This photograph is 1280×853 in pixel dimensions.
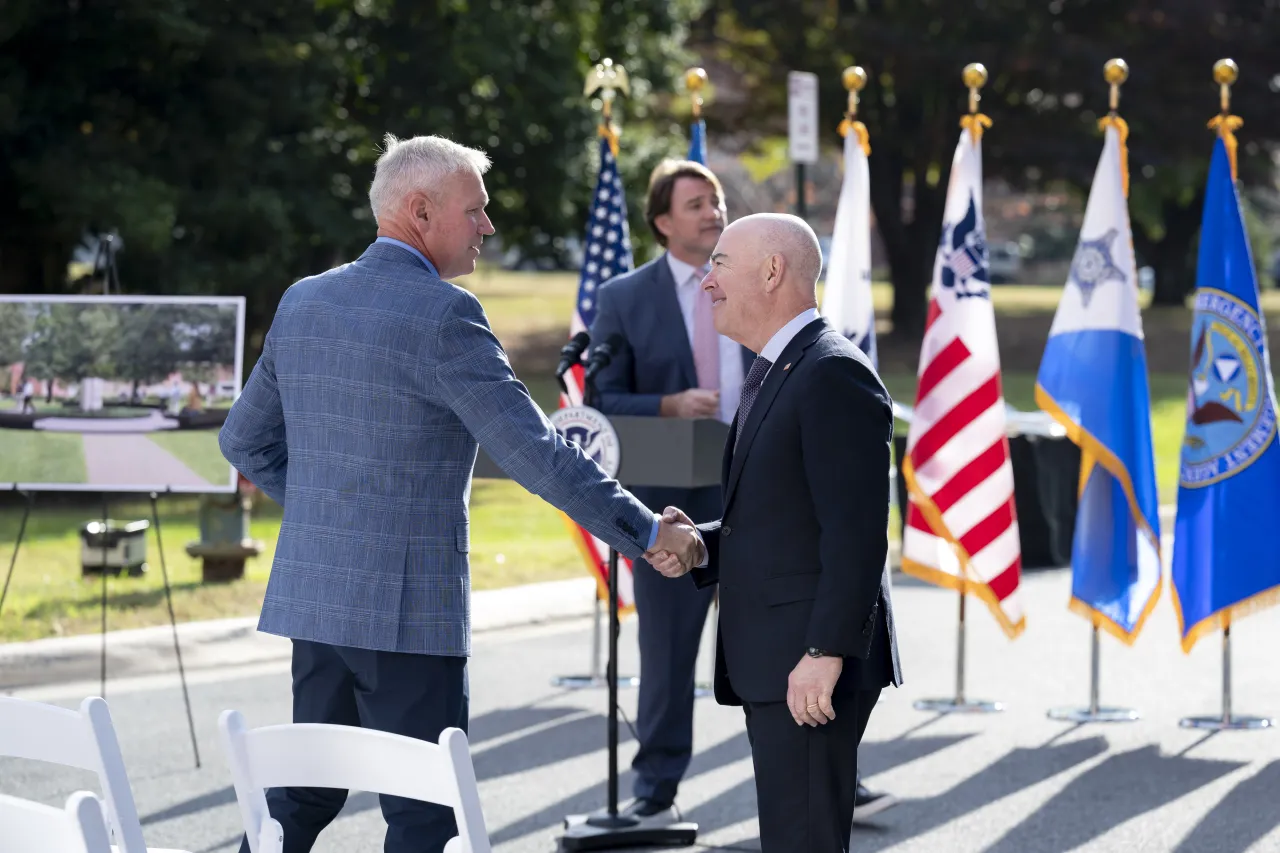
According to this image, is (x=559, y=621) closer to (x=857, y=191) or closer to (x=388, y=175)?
(x=857, y=191)

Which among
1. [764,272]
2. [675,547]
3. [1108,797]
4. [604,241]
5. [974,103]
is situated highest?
[974,103]

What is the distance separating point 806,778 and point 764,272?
1.16 meters

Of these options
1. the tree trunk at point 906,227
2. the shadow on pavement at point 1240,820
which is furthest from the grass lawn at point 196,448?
the tree trunk at point 906,227

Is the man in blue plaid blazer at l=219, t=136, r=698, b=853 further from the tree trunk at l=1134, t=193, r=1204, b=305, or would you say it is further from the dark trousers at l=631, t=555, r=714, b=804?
the tree trunk at l=1134, t=193, r=1204, b=305

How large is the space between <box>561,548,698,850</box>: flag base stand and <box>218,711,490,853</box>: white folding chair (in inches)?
105

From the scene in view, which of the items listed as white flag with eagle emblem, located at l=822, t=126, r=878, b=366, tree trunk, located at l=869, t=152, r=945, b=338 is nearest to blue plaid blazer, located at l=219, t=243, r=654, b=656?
white flag with eagle emblem, located at l=822, t=126, r=878, b=366

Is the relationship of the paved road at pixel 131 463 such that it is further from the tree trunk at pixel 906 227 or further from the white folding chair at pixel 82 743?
the tree trunk at pixel 906 227

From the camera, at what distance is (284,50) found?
17547 millimetres

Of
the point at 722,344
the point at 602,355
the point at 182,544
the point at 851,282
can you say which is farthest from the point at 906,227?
the point at 602,355

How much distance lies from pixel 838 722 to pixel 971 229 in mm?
4858

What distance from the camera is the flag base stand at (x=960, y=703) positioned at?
816 cm

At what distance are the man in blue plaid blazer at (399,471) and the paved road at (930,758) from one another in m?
1.97

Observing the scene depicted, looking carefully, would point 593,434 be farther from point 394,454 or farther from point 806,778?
point 806,778

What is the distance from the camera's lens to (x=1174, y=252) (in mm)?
44406
